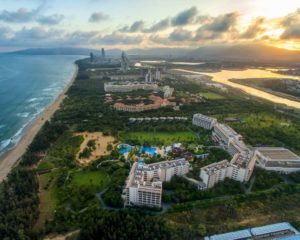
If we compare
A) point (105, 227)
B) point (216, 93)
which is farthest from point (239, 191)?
point (216, 93)

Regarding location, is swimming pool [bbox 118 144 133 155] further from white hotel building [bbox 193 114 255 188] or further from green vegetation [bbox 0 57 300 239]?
white hotel building [bbox 193 114 255 188]

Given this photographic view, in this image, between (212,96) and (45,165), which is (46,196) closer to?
(45,165)

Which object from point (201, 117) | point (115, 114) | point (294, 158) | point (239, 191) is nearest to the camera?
point (239, 191)

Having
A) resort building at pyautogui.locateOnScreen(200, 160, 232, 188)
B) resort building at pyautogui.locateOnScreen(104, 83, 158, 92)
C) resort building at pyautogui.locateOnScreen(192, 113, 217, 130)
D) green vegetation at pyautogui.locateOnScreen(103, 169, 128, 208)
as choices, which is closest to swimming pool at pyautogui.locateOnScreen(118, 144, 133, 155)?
green vegetation at pyautogui.locateOnScreen(103, 169, 128, 208)

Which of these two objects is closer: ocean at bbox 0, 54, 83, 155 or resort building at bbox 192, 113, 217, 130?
resort building at bbox 192, 113, 217, 130

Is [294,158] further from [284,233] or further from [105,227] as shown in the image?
[105,227]

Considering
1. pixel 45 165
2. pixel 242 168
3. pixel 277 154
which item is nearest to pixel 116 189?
pixel 45 165

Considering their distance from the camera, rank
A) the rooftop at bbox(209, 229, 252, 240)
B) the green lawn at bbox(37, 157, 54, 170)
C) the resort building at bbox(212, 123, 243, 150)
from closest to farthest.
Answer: the rooftop at bbox(209, 229, 252, 240) → the green lawn at bbox(37, 157, 54, 170) → the resort building at bbox(212, 123, 243, 150)
